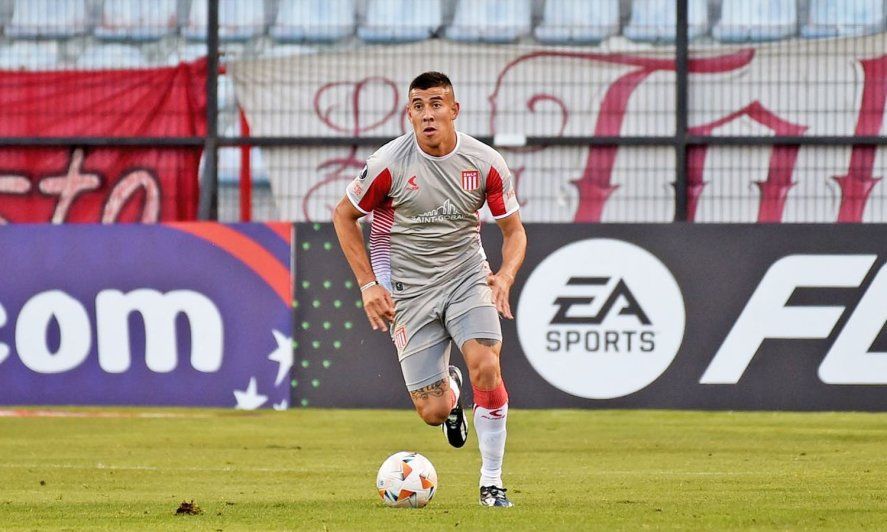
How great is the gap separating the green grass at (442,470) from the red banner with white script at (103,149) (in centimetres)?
336

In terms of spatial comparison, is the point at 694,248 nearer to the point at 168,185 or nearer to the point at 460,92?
the point at 460,92

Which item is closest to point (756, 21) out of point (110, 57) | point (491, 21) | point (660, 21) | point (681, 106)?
point (660, 21)

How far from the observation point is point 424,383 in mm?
9258

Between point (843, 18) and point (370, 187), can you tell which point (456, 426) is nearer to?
point (370, 187)

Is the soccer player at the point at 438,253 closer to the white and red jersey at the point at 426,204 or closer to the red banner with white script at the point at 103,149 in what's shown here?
the white and red jersey at the point at 426,204

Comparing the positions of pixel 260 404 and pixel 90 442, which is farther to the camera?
pixel 260 404

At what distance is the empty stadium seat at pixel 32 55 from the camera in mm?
19188

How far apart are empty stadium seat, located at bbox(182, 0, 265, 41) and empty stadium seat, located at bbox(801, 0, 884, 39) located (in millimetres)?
6082

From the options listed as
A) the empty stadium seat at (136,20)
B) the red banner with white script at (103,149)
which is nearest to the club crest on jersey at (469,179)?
the red banner with white script at (103,149)

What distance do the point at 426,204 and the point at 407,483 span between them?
1.47 meters

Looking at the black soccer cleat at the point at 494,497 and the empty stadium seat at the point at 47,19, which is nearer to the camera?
the black soccer cleat at the point at 494,497

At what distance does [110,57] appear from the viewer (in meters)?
19.3

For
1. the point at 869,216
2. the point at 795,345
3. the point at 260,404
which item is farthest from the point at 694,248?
the point at 260,404

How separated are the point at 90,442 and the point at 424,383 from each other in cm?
529
